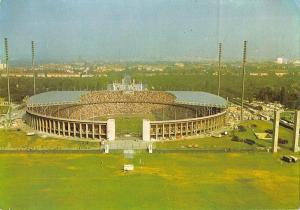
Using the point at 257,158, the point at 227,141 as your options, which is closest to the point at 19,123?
the point at 227,141

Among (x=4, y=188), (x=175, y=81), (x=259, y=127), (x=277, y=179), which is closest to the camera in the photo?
(x=4, y=188)

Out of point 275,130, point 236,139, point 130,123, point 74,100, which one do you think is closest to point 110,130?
point 130,123

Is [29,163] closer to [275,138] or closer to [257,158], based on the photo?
[257,158]

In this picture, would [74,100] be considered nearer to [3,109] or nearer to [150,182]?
[3,109]

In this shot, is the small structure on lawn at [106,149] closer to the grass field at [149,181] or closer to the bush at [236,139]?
the grass field at [149,181]

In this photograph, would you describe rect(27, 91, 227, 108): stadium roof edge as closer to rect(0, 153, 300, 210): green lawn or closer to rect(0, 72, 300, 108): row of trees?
rect(0, 72, 300, 108): row of trees

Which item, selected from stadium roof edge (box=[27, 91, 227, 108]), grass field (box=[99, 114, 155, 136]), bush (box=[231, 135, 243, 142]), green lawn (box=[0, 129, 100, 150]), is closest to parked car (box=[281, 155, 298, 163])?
bush (box=[231, 135, 243, 142])
